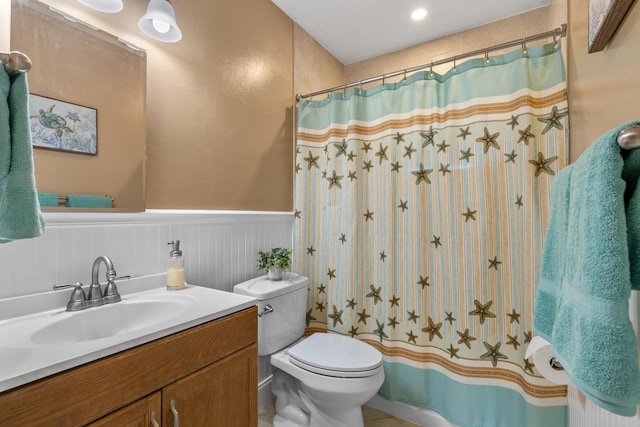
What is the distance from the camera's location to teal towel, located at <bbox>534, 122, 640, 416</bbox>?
0.40m

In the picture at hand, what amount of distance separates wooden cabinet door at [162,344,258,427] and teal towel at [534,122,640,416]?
96 cm

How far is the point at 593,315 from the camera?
43 cm

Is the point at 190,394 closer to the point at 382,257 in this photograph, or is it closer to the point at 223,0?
the point at 382,257

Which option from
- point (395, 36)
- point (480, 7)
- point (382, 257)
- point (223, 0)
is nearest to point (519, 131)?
point (382, 257)

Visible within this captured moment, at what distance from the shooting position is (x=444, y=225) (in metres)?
1.58

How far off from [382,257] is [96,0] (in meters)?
1.75

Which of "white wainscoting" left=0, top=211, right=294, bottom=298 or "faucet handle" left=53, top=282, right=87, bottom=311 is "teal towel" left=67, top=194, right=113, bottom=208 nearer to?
"white wainscoting" left=0, top=211, right=294, bottom=298

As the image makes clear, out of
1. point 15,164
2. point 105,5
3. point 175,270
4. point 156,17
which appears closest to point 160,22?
point 156,17

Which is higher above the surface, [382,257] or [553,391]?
[382,257]

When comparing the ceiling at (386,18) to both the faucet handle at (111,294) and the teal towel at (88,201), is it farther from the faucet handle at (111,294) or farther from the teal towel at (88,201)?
the faucet handle at (111,294)

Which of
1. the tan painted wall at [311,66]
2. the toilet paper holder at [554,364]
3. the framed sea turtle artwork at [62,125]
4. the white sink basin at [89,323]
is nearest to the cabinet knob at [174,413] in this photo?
the white sink basin at [89,323]

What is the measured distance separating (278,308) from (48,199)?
1055 millimetres

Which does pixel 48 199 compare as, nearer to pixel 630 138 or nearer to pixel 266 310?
pixel 266 310

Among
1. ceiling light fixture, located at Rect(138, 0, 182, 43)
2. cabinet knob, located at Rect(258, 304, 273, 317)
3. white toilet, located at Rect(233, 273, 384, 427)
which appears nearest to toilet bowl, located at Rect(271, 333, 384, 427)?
white toilet, located at Rect(233, 273, 384, 427)
